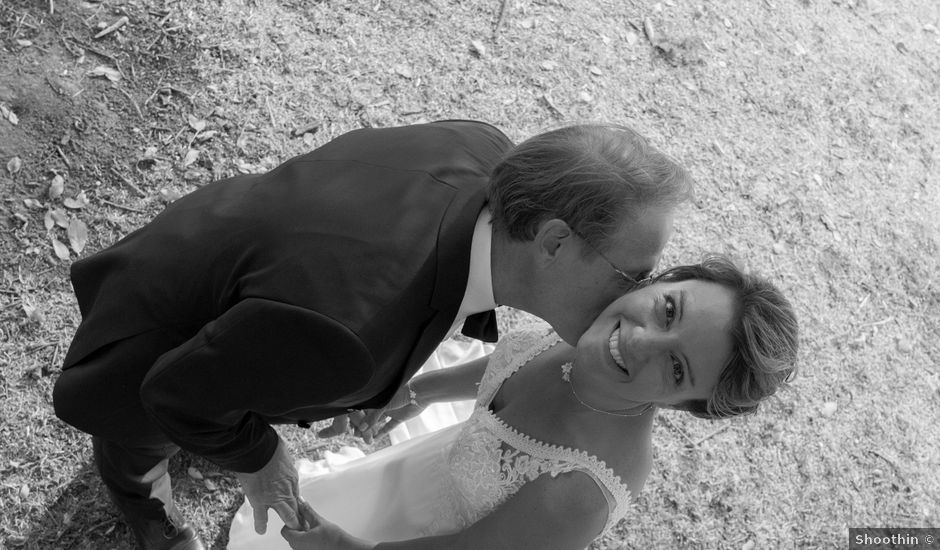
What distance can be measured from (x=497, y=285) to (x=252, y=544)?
191 centimetres

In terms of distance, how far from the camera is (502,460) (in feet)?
8.71

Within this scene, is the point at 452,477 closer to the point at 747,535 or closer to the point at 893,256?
the point at 747,535

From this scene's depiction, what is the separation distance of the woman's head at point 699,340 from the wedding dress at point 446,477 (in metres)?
0.40

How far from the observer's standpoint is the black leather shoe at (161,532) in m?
3.32

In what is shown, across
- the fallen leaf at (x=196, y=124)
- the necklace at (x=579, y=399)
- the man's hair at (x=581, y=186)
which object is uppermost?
the man's hair at (x=581, y=186)

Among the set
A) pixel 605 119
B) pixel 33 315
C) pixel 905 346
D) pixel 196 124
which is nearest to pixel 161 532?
pixel 33 315

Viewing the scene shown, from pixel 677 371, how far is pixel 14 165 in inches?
137

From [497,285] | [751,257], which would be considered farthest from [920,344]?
[497,285]

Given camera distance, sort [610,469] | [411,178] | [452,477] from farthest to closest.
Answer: [452,477]
[610,469]
[411,178]

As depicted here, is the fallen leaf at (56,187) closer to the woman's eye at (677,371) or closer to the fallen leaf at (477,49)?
the fallen leaf at (477,49)

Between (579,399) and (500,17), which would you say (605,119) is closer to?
(500,17)

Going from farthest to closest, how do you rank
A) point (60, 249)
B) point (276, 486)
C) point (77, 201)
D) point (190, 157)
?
point (190, 157) → point (77, 201) → point (60, 249) → point (276, 486)

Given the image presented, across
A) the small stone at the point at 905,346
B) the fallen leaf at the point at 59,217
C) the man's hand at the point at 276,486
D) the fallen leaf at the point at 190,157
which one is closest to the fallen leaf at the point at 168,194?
the fallen leaf at the point at 190,157

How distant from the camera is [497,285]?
7.75 feet
